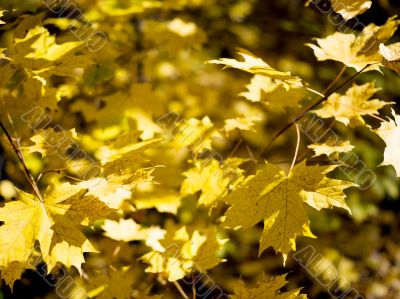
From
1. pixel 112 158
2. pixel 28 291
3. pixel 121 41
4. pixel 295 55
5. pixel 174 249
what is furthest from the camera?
pixel 295 55

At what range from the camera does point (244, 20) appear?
3.88 m

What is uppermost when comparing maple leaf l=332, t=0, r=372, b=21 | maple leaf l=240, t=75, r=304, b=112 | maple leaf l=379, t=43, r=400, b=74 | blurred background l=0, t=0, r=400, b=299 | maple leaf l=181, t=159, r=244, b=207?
maple leaf l=332, t=0, r=372, b=21

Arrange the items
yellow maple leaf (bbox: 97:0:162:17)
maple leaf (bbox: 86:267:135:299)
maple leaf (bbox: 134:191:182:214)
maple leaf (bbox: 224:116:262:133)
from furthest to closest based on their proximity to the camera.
→ yellow maple leaf (bbox: 97:0:162:17), maple leaf (bbox: 134:191:182:214), maple leaf (bbox: 224:116:262:133), maple leaf (bbox: 86:267:135:299)

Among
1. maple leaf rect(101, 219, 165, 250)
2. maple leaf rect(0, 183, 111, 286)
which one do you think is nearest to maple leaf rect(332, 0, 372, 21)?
maple leaf rect(0, 183, 111, 286)

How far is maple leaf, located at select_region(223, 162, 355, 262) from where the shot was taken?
1.44 meters

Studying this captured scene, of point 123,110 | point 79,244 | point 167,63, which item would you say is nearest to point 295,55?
point 167,63

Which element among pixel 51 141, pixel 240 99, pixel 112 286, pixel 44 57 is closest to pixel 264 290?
pixel 112 286

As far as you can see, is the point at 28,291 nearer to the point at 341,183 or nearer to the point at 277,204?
the point at 277,204

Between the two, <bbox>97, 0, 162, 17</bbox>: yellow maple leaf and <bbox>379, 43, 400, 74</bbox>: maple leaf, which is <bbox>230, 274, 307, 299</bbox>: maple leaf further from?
<bbox>97, 0, 162, 17</bbox>: yellow maple leaf

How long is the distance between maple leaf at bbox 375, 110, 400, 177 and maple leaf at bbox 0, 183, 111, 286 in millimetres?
926

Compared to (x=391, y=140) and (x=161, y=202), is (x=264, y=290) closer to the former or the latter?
(x=391, y=140)

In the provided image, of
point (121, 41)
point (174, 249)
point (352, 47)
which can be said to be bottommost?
point (174, 249)

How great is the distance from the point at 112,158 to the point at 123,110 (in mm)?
960

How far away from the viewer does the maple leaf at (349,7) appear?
4.97 ft
